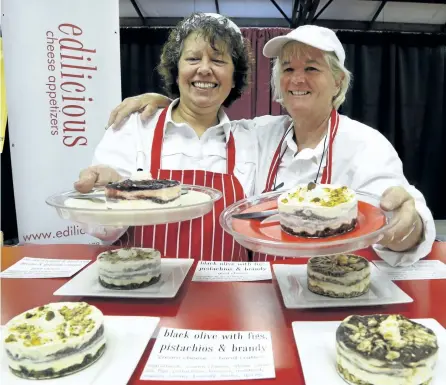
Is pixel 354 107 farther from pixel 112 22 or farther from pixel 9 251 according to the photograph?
pixel 9 251

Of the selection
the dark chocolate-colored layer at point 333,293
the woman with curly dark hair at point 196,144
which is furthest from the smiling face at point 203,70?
the dark chocolate-colored layer at point 333,293

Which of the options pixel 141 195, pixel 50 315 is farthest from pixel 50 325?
pixel 141 195

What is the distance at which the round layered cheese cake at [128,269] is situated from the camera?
126cm

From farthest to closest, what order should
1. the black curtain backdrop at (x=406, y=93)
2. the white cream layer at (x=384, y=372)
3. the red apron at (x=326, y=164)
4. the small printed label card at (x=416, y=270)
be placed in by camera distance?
the black curtain backdrop at (x=406, y=93) → the red apron at (x=326, y=164) → the small printed label card at (x=416, y=270) → the white cream layer at (x=384, y=372)

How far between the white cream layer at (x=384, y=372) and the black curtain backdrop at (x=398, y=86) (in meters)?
5.37

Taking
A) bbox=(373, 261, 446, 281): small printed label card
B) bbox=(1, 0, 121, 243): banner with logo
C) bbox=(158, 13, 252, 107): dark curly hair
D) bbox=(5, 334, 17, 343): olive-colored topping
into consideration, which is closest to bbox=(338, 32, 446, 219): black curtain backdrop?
bbox=(1, 0, 121, 243): banner with logo

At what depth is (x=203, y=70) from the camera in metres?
1.86

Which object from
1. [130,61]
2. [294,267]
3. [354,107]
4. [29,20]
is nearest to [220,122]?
[294,267]

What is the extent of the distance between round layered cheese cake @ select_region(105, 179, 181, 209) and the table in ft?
0.92

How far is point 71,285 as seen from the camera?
126 cm

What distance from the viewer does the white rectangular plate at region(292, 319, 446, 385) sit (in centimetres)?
80

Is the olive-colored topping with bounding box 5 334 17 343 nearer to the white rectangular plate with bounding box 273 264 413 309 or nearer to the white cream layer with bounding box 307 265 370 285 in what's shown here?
the white rectangular plate with bounding box 273 264 413 309

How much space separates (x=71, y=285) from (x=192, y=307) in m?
0.39

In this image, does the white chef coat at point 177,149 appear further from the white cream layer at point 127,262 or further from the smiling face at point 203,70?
the white cream layer at point 127,262
